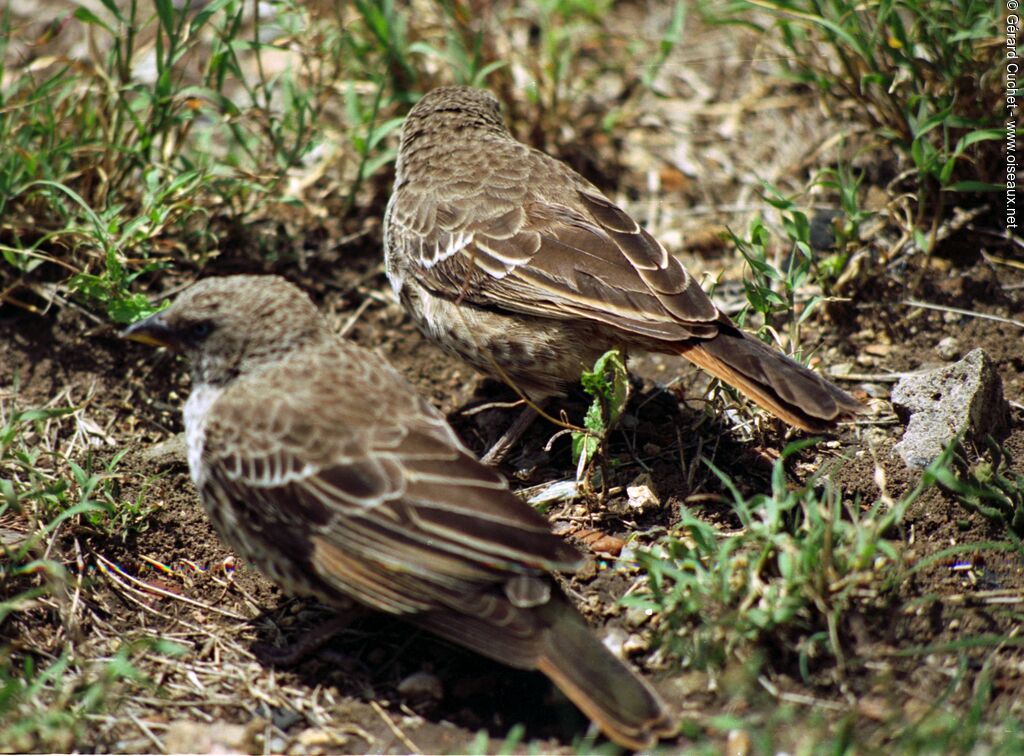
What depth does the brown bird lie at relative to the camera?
345cm

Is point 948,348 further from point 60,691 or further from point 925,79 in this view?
point 60,691

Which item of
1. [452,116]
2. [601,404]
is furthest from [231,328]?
[452,116]

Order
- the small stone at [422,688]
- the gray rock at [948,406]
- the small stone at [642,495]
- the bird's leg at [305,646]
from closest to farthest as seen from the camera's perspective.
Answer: the small stone at [422,688] → the bird's leg at [305,646] → the gray rock at [948,406] → the small stone at [642,495]

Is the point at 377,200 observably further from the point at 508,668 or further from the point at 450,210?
the point at 508,668

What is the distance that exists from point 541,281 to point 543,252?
0.15 m

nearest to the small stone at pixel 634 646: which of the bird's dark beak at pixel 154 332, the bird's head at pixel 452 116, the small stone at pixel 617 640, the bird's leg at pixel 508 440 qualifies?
the small stone at pixel 617 640

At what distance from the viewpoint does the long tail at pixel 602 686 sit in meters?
3.25

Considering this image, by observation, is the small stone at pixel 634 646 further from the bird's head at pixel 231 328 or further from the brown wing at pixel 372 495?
the bird's head at pixel 231 328

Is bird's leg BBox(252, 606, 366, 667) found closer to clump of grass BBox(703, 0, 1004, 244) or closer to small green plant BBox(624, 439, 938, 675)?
small green plant BBox(624, 439, 938, 675)

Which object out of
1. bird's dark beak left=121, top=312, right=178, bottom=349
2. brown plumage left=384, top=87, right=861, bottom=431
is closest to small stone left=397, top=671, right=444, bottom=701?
brown plumage left=384, top=87, right=861, bottom=431

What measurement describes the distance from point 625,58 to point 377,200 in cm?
206

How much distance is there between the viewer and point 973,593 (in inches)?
150

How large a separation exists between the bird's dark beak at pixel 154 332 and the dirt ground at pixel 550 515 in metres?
0.66

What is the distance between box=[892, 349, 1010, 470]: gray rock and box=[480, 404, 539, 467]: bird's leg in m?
1.66
